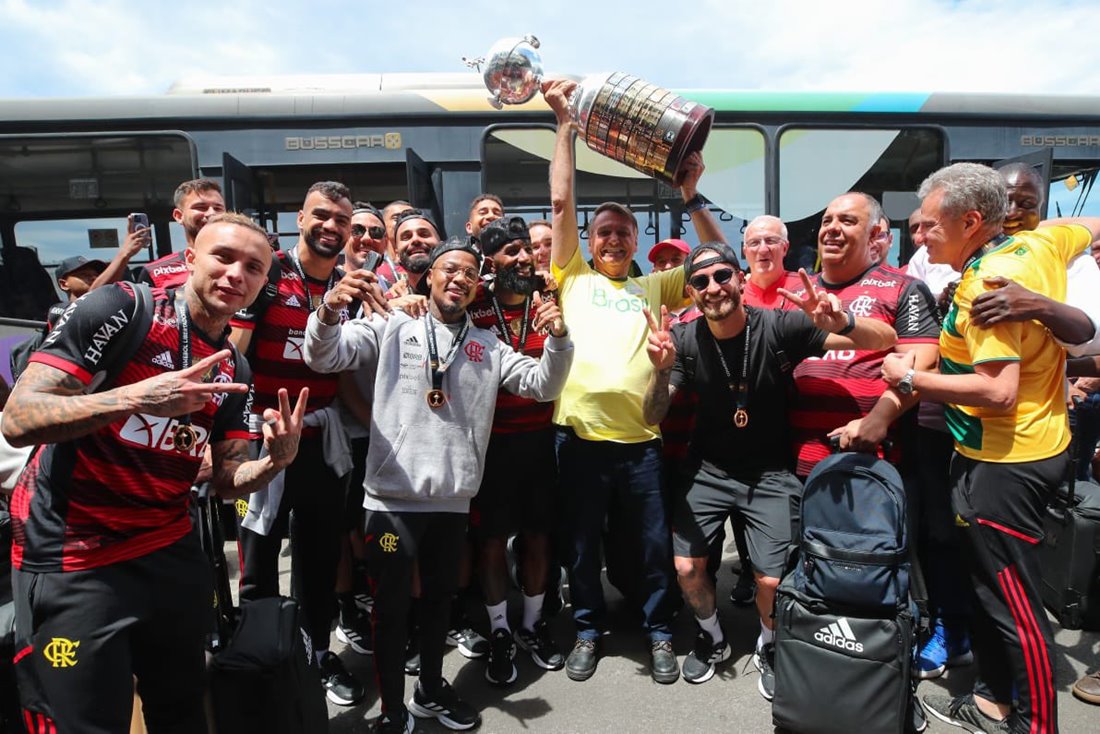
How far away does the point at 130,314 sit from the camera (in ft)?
5.67

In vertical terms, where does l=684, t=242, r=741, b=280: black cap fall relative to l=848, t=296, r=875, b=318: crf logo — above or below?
above

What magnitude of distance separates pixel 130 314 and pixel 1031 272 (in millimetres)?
2957


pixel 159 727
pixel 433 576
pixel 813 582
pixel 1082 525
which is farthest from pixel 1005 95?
pixel 159 727

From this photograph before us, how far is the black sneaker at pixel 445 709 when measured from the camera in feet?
8.84

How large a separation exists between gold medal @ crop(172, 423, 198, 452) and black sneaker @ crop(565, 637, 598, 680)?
2.10m

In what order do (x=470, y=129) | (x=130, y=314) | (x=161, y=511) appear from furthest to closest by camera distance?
(x=470, y=129) < (x=161, y=511) < (x=130, y=314)

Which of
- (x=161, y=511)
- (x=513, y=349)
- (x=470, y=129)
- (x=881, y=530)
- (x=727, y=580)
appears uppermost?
(x=470, y=129)

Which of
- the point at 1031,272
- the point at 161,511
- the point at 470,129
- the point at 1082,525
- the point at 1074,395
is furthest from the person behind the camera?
the point at 470,129

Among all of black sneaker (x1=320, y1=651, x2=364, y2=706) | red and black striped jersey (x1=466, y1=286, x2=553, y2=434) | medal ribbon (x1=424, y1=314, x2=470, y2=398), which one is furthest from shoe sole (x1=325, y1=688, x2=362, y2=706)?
medal ribbon (x1=424, y1=314, x2=470, y2=398)

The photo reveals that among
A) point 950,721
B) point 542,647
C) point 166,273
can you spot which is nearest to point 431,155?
point 166,273

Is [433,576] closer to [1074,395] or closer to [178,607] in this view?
[178,607]

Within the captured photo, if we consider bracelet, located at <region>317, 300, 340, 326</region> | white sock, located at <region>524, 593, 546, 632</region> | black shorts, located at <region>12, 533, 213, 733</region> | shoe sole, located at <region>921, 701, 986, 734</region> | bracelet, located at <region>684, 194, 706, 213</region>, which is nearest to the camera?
black shorts, located at <region>12, 533, 213, 733</region>

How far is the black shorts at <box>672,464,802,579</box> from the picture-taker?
2943 millimetres

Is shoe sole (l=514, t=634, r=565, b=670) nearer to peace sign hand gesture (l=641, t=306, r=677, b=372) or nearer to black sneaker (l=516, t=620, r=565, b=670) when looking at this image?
black sneaker (l=516, t=620, r=565, b=670)
